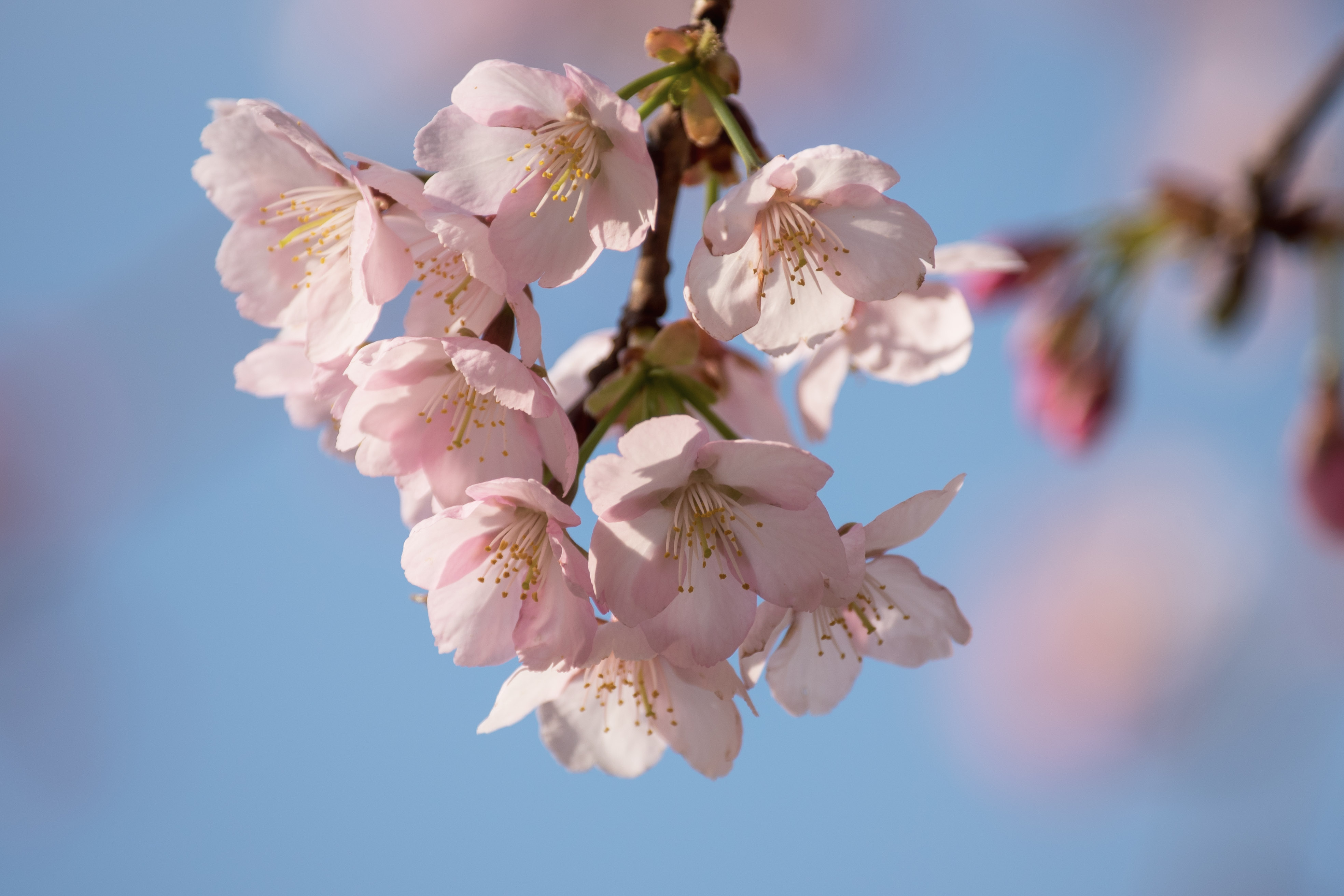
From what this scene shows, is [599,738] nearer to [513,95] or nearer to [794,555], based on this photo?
[794,555]

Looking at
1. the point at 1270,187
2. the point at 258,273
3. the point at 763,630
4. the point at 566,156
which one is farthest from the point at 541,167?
the point at 1270,187

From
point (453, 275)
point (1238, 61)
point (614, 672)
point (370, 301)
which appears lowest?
point (614, 672)

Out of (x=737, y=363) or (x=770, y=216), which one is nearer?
(x=770, y=216)

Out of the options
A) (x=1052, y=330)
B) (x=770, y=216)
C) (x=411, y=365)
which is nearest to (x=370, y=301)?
(x=411, y=365)

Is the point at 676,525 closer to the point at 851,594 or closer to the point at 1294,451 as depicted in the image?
the point at 851,594

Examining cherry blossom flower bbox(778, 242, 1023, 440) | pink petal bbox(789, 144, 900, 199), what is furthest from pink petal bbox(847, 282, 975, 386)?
pink petal bbox(789, 144, 900, 199)

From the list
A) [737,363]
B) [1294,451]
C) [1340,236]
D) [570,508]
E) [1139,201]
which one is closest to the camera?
[570,508]
